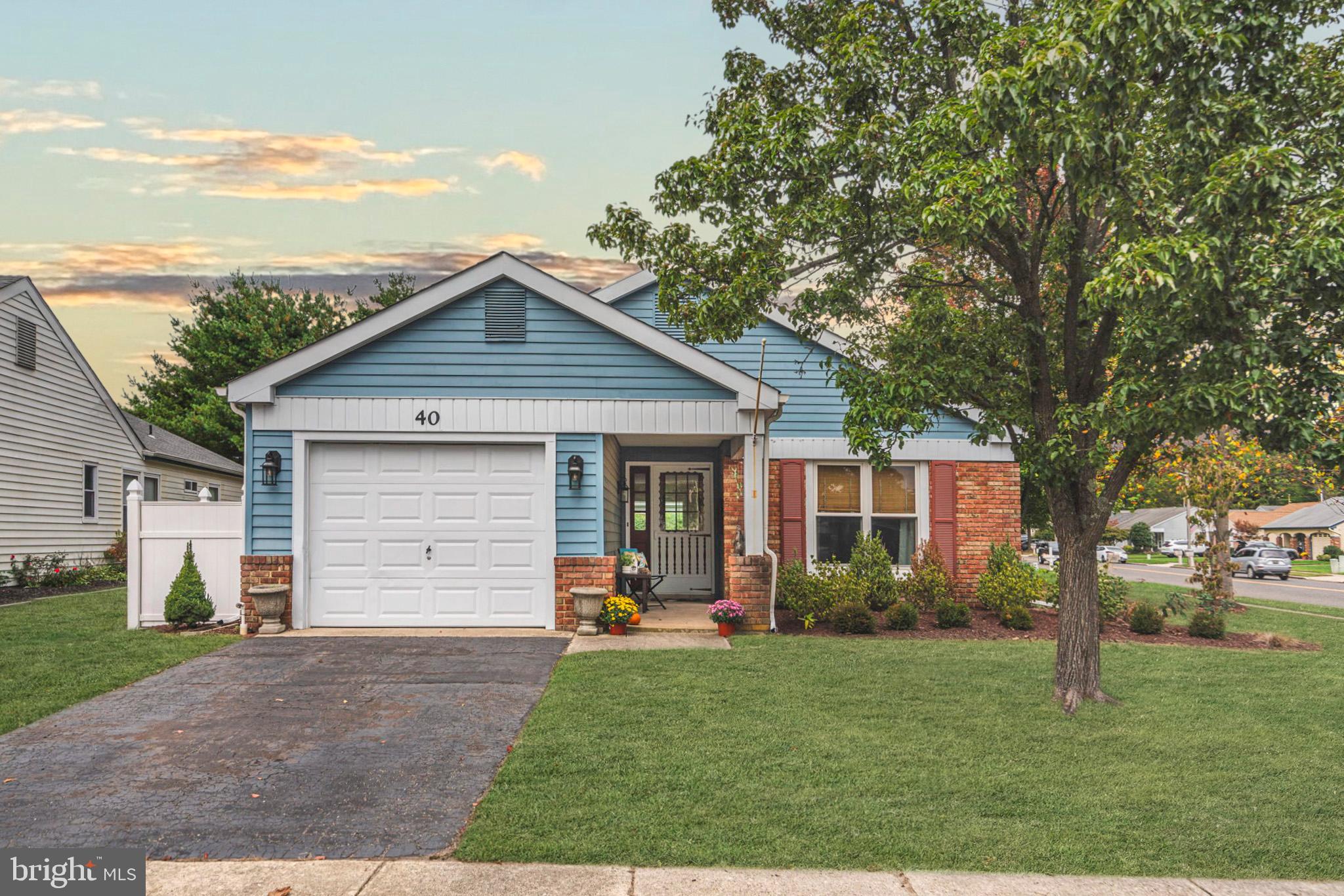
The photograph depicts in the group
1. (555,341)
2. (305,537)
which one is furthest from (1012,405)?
(305,537)

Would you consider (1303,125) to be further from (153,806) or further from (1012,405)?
(153,806)

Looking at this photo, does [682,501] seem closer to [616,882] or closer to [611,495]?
[611,495]

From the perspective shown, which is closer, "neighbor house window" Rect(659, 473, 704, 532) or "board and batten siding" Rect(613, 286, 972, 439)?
"board and batten siding" Rect(613, 286, 972, 439)

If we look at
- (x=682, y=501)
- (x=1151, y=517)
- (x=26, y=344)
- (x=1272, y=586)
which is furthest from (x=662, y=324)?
(x=1151, y=517)

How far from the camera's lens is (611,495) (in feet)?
42.8

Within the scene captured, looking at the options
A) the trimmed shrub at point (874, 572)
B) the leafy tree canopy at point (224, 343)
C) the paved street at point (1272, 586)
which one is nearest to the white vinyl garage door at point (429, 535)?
the trimmed shrub at point (874, 572)

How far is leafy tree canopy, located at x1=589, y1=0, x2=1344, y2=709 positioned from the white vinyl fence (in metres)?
6.56

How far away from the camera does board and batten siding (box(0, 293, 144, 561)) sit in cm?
1842

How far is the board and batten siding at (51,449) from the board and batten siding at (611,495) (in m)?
13.2

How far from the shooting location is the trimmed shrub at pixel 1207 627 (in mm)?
12453

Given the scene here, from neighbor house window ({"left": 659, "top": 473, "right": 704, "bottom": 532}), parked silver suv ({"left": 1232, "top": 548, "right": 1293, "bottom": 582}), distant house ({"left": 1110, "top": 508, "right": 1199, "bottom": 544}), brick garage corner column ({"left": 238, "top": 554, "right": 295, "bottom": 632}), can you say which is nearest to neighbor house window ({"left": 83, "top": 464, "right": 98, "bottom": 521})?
brick garage corner column ({"left": 238, "top": 554, "right": 295, "bottom": 632})

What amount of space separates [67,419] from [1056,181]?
21621 mm

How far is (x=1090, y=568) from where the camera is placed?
25.7 feet

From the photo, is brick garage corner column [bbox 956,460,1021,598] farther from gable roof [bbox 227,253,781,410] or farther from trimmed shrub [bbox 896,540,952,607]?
gable roof [bbox 227,253,781,410]
